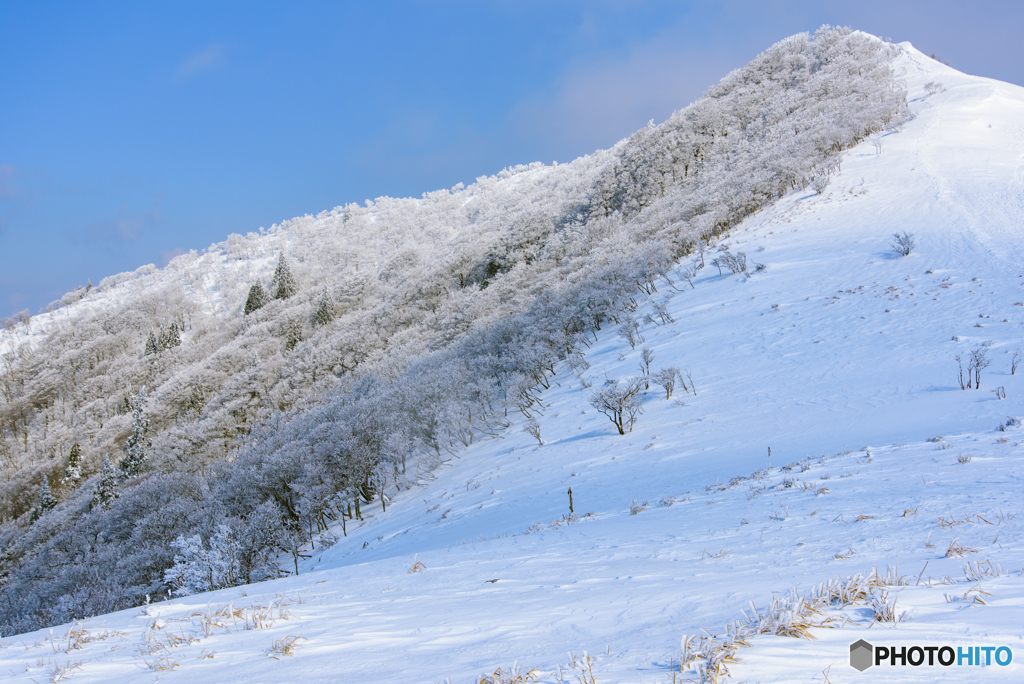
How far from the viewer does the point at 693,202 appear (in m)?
43.1

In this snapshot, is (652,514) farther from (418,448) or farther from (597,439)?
(418,448)

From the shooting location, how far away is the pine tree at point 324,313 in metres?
72.8

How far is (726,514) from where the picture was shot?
739 centimetres

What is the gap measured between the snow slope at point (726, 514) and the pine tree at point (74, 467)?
60419mm

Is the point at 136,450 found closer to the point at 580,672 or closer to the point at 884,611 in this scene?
the point at 580,672

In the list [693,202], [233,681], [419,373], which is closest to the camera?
[233,681]

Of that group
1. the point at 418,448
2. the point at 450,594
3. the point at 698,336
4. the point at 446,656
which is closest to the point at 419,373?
the point at 418,448

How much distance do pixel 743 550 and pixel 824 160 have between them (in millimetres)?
39848

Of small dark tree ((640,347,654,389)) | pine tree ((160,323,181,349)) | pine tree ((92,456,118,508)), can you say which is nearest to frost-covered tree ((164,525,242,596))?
small dark tree ((640,347,654,389))

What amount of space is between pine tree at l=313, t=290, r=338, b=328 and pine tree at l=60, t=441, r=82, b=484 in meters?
33.7

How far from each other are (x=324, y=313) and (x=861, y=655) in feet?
253

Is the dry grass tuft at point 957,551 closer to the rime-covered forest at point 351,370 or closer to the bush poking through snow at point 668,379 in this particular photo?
the bush poking through snow at point 668,379

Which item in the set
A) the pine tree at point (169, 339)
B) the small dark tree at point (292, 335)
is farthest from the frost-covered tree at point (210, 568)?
the pine tree at point (169, 339)

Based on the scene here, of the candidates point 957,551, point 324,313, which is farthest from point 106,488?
point 957,551
